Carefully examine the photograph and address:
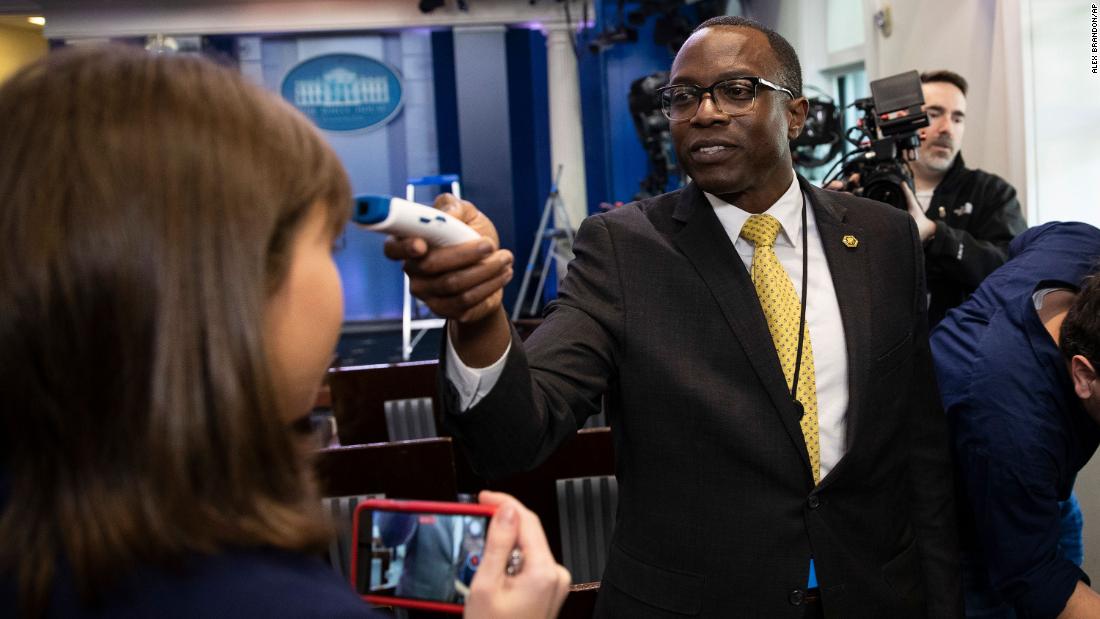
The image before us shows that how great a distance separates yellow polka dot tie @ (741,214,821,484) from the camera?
4.65ft

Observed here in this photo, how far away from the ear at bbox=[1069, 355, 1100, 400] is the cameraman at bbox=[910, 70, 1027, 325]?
3.35 feet

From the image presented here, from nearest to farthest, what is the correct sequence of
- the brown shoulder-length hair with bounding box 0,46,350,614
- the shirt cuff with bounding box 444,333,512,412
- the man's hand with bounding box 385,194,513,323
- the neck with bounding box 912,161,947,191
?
1. the brown shoulder-length hair with bounding box 0,46,350,614
2. the man's hand with bounding box 385,194,513,323
3. the shirt cuff with bounding box 444,333,512,412
4. the neck with bounding box 912,161,947,191

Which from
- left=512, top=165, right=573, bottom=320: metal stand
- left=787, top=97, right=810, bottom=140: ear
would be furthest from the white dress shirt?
left=512, top=165, right=573, bottom=320: metal stand

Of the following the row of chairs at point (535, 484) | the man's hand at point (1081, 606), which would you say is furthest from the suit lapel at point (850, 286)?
the row of chairs at point (535, 484)

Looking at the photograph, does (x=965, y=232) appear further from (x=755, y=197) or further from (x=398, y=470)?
(x=398, y=470)

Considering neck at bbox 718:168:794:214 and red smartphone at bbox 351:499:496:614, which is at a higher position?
neck at bbox 718:168:794:214

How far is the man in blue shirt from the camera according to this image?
5.07ft

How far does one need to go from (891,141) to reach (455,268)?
6.66 ft

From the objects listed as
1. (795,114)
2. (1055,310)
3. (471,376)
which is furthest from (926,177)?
(471,376)

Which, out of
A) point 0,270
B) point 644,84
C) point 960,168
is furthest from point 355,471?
point 644,84

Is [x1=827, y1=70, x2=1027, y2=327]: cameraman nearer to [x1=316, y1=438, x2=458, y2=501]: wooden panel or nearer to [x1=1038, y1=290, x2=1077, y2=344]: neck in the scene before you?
[x1=1038, y1=290, x2=1077, y2=344]: neck

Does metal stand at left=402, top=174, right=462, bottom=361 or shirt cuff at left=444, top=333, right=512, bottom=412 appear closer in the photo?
shirt cuff at left=444, top=333, right=512, bottom=412

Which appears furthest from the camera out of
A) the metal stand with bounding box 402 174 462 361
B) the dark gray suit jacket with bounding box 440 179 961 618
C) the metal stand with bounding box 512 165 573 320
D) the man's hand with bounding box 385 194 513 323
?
the metal stand with bounding box 512 165 573 320

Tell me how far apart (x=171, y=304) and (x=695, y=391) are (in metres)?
0.93
